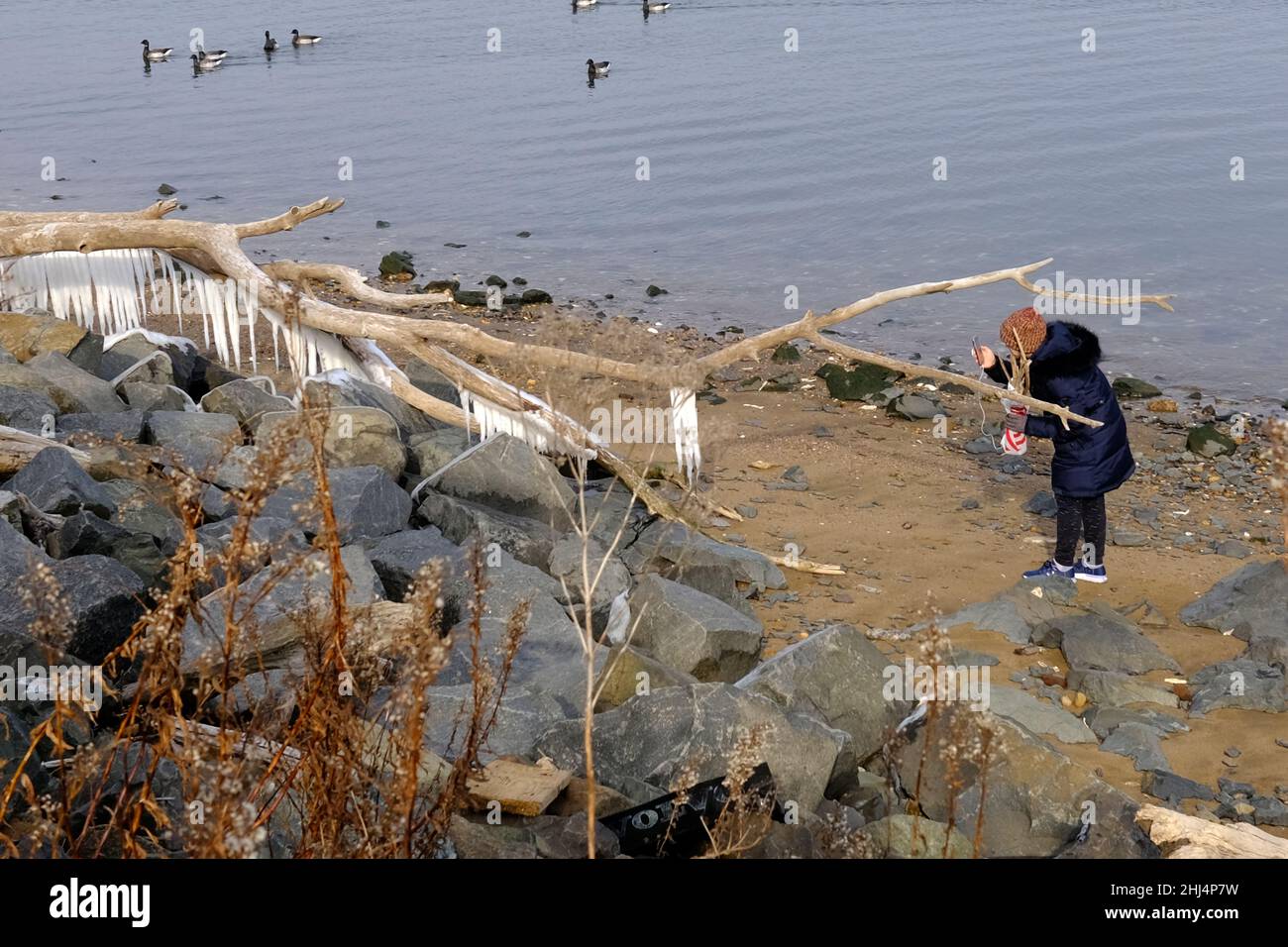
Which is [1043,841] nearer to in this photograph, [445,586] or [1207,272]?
[445,586]

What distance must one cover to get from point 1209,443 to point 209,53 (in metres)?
33.1

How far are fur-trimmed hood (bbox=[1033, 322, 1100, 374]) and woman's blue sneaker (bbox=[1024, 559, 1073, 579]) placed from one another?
1285 mm

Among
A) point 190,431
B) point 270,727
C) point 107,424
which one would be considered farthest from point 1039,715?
point 107,424

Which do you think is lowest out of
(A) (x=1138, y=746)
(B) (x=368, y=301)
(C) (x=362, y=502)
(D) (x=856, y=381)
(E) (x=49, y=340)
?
(A) (x=1138, y=746)

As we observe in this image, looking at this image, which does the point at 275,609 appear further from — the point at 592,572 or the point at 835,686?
the point at 835,686

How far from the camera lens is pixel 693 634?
641 cm

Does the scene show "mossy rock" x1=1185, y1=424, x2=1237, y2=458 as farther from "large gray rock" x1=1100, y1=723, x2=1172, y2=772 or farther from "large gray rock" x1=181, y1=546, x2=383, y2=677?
"large gray rock" x1=181, y1=546, x2=383, y2=677

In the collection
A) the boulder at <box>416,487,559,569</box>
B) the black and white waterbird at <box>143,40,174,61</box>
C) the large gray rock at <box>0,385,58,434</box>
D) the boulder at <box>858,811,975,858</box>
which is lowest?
the boulder at <box>858,811,975,858</box>

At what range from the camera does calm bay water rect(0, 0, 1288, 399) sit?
1702cm

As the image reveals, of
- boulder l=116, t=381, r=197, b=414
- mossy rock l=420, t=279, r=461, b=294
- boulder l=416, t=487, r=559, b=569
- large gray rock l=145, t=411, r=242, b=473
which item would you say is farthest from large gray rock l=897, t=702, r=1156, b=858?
mossy rock l=420, t=279, r=461, b=294

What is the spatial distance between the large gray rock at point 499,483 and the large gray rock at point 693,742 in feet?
9.24

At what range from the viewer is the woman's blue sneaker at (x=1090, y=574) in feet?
27.2

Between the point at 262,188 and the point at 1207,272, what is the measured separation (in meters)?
15.5

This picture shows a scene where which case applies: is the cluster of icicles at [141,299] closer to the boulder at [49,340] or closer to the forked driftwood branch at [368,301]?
the forked driftwood branch at [368,301]
